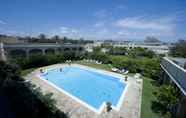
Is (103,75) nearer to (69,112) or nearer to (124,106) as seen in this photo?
(124,106)

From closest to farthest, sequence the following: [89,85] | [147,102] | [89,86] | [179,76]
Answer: [179,76] → [147,102] → [89,86] → [89,85]

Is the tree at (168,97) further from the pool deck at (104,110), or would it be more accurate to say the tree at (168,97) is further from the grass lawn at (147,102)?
the pool deck at (104,110)

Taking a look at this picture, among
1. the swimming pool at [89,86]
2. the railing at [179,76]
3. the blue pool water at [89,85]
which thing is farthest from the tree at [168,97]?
the blue pool water at [89,85]

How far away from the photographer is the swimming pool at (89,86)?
1230 centimetres

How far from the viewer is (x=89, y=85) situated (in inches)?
691

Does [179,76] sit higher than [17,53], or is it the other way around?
[179,76]

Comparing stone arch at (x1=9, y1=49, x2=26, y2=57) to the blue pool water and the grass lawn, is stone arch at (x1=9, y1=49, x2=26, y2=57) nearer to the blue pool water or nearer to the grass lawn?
the blue pool water

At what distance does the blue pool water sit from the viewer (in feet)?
42.9

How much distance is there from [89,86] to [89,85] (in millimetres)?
350

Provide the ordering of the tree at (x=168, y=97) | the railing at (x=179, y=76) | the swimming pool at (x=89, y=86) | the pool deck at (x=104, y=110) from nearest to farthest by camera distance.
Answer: the railing at (x=179, y=76) < the tree at (x=168, y=97) < the pool deck at (x=104, y=110) < the swimming pool at (x=89, y=86)

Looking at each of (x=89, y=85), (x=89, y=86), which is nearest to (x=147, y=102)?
(x=89, y=86)

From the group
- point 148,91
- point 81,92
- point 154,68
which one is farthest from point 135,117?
point 154,68

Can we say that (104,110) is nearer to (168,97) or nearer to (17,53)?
(168,97)

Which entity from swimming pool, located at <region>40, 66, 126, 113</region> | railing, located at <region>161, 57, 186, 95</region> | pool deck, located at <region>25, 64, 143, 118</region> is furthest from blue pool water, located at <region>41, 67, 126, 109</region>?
railing, located at <region>161, 57, 186, 95</region>
